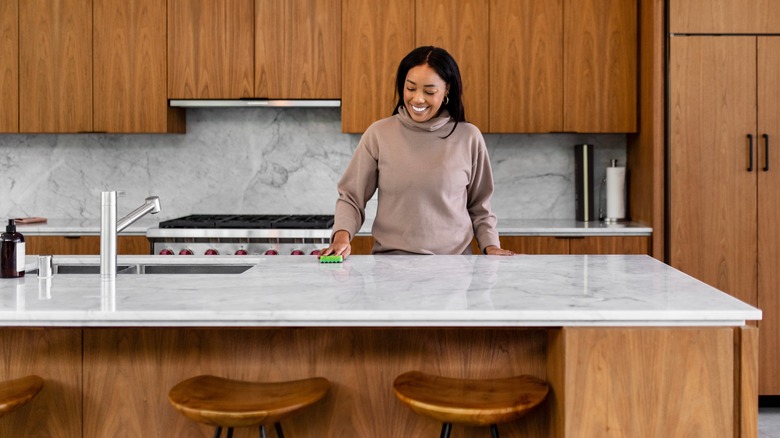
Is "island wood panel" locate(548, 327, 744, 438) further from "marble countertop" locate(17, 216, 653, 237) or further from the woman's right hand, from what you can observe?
"marble countertop" locate(17, 216, 653, 237)

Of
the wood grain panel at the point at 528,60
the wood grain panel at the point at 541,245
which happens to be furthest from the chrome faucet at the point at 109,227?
the wood grain panel at the point at 528,60

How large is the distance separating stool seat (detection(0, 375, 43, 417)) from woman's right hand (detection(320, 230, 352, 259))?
935 millimetres

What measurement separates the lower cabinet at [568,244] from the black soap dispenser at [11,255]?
6.71 ft

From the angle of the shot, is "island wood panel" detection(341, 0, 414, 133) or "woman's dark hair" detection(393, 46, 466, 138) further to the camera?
"island wood panel" detection(341, 0, 414, 133)

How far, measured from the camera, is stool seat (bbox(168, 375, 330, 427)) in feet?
5.58

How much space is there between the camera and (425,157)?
279 cm

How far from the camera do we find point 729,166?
156 inches

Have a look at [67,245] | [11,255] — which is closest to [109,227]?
[11,255]

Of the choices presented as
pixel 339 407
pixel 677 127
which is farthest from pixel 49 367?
pixel 677 127

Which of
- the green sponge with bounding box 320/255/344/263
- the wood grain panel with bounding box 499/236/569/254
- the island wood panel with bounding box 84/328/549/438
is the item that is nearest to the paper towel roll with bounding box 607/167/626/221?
the wood grain panel with bounding box 499/236/569/254

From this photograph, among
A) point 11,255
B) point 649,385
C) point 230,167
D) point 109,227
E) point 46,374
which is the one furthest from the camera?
point 230,167

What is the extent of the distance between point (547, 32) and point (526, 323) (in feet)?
9.52

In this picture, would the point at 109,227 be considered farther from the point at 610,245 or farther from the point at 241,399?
the point at 610,245

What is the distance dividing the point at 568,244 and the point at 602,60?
3.34 feet
